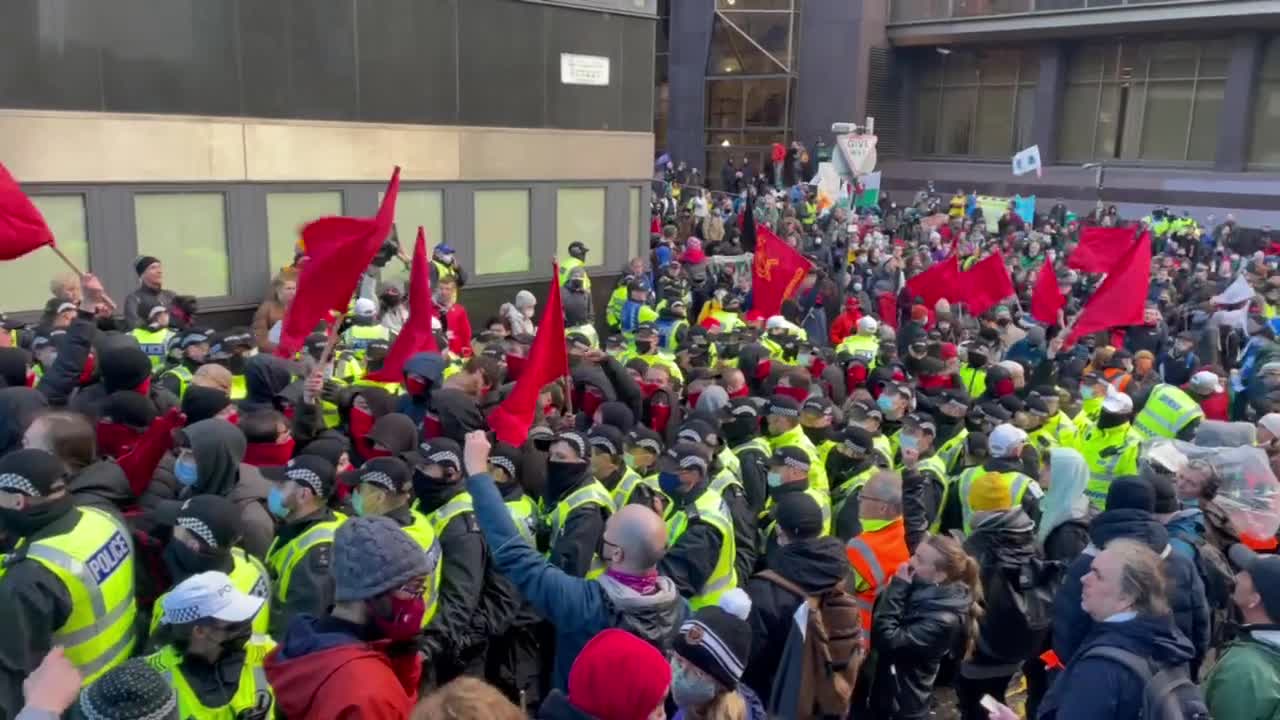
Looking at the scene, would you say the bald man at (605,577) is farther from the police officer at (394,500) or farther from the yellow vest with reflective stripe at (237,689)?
the yellow vest with reflective stripe at (237,689)

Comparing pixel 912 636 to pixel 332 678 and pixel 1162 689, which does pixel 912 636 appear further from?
pixel 332 678

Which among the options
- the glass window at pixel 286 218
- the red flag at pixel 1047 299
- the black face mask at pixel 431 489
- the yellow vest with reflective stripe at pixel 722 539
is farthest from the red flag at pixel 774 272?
the black face mask at pixel 431 489

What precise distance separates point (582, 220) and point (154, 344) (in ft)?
27.0

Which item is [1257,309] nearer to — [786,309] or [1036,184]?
[786,309]

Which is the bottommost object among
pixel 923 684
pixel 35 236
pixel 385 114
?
pixel 923 684

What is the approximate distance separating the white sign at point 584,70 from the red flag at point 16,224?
821 cm

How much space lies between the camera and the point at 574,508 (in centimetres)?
541

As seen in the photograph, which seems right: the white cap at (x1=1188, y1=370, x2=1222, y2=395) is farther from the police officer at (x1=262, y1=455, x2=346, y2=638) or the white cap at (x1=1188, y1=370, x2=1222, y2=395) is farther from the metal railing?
the metal railing

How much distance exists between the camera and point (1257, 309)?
550 inches

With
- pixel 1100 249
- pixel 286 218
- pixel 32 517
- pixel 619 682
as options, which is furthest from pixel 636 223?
pixel 619 682

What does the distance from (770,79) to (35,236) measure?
33.7 meters

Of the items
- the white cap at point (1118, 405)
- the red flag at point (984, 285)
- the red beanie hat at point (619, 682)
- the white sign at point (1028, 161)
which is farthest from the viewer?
the white sign at point (1028, 161)

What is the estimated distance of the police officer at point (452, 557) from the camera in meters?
4.79

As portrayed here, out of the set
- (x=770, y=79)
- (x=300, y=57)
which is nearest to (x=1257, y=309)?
(x=300, y=57)
